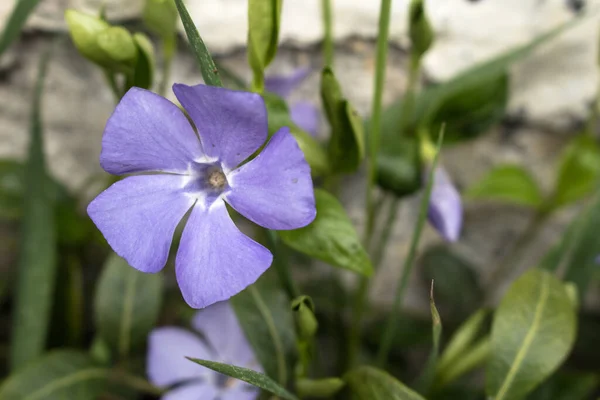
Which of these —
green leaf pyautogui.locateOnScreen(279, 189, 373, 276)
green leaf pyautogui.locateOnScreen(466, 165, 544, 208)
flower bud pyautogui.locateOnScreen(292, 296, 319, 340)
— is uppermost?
green leaf pyautogui.locateOnScreen(279, 189, 373, 276)

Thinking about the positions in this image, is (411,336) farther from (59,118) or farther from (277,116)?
(59,118)

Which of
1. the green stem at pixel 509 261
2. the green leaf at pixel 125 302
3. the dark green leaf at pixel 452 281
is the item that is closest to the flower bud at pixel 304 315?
the green leaf at pixel 125 302

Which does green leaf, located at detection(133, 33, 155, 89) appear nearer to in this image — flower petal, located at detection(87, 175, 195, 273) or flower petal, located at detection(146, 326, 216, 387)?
flower petal, located at detection(87, 175, 195, 273)

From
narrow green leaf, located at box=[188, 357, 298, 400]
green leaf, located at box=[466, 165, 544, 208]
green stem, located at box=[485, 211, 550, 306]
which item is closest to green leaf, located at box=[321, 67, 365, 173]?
narrow green leaf, located at box=[188, 357, 298, 400]

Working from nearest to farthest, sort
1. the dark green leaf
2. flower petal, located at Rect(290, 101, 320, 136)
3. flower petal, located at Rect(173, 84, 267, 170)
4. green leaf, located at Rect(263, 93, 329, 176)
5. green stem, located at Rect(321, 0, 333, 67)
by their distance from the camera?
1. flower petal, located at Rect(173, 84, 267, 170)
2. green leaf, located at Rect(263, 93, 329, 176)
3. green stem, located at Rect(321, 0, 333, 67)
4. flower petal, located at Rect(290, 101, 320, 136)
5. the dark green leaf

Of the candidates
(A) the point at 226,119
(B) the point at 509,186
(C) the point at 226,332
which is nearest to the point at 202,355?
(C) the point at 226,332

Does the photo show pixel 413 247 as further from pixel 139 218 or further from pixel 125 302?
pixel 125 302

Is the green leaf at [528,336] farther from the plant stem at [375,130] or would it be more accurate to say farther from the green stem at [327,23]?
the green stem at [327,23]
